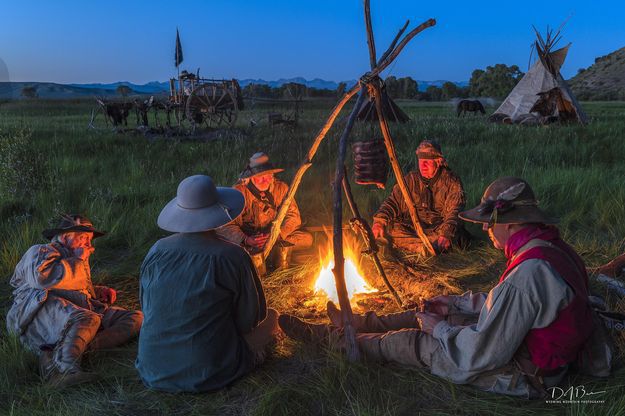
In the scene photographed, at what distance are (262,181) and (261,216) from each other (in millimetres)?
350

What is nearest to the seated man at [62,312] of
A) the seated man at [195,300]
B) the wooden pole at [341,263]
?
the seated man at [195,300]

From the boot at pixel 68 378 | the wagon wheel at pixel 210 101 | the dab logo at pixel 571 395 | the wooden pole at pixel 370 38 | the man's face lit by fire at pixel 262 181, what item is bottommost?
the boot at pixel 68 378

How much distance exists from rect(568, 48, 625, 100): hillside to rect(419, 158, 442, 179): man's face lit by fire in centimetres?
5391

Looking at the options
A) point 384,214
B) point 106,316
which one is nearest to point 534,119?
point 384,214

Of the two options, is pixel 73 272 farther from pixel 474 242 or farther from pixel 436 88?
pixel 436 88

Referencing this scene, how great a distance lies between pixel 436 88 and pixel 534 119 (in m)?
49.2

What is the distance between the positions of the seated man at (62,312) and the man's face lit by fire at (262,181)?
1.61m

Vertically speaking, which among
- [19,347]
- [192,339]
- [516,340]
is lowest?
[19,347]

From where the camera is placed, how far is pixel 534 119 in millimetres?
14453

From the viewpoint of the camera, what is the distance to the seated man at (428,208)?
15.1ft

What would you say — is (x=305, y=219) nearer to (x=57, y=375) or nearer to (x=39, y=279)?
(x=39, y=279)

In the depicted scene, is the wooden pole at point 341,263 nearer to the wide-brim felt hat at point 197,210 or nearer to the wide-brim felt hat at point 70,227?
the wide-brim felt hat at point 197,210

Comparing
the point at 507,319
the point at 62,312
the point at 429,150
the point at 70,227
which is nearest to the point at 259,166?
the point at 429,150

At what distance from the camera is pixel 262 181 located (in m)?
4.48
